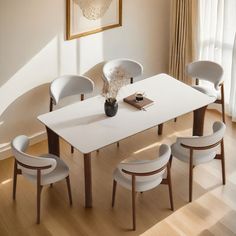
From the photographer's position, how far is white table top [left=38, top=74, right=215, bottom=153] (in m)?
4.91

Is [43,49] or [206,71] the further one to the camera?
[206,71]

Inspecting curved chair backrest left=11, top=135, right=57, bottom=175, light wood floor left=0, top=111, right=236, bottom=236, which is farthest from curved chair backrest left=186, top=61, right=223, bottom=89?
curved chair backrest left=11, top=135, right=57, bottom=175

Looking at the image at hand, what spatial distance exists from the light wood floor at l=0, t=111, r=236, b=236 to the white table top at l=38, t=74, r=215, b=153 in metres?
0.71

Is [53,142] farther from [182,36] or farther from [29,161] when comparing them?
[182,36]

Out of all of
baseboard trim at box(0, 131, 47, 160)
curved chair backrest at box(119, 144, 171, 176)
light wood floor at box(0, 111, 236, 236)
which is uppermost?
curved chair backrest at box(119, 144, 171, 176)

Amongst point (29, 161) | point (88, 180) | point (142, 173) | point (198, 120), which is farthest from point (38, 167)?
point (198, 120)

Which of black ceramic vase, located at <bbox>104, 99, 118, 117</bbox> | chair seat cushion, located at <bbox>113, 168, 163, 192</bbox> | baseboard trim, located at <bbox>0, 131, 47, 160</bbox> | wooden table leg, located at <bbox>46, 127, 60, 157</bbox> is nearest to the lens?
chair seat cushion, located at <bbox>113, 168, 163, 192</bbox>

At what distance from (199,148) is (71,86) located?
66.5 inches

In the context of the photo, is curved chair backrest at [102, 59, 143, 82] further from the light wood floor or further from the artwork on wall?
the light wood floor

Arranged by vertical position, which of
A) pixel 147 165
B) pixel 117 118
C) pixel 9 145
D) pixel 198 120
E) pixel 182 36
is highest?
pixel 182 36

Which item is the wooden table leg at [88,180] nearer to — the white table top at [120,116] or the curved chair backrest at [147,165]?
the white table top at [120,116]

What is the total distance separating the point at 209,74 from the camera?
20.4 ft

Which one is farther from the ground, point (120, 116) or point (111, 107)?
point (111, 107)

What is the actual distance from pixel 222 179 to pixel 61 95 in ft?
6.46
